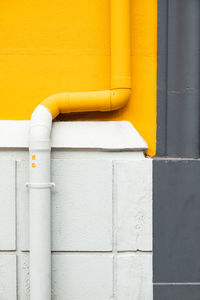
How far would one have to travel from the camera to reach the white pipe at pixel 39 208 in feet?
8.48

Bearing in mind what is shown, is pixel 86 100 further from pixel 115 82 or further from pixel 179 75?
pixel 179 75

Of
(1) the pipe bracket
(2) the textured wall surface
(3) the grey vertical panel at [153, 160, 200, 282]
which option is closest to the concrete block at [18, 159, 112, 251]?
(2) the textured wall surface

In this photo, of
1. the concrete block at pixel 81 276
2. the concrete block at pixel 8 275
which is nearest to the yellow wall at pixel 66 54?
the concrete block at pixel 81 276

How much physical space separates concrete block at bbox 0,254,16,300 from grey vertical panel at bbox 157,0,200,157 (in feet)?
4.84

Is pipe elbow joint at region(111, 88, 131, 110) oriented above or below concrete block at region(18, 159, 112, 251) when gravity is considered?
above

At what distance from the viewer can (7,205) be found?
2.72 meters

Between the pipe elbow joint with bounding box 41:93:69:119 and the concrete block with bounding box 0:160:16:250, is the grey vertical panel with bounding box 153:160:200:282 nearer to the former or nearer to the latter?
the pipe elbow joint with bounding box 41:93:69:119

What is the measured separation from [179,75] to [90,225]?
1415 mm

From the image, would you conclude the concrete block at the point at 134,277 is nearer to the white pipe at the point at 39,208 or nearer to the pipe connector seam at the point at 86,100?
the white pipe at the point at 39,208

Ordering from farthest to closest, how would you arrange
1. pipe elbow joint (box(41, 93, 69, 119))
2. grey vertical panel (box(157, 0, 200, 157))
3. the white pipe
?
1. grey vertical panel (box(157, 0, 200, 157))
2. pipe elbow joint (box(41, 93, 69, 119))
3. the white pipe

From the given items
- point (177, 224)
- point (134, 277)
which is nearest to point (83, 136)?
point (177, 224)

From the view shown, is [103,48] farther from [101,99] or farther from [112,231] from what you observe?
[112,231]

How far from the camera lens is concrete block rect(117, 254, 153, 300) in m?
2.72

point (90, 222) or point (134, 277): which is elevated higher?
point (90, 222)
